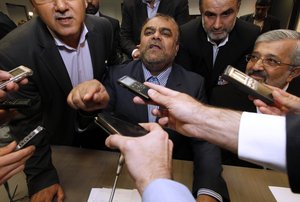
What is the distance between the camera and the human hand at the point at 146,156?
625 millimetres

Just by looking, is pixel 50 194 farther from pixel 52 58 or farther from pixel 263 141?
pixel 263 141

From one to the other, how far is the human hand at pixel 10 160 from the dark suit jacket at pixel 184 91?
643mm

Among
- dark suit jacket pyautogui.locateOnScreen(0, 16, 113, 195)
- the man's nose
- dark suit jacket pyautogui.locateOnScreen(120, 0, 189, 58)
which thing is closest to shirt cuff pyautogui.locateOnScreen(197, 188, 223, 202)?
dark suit jacket pyautogui.locateOnScreen(0, 16, 113, 195)

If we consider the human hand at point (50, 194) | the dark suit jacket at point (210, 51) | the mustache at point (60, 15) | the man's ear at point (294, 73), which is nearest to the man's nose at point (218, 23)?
the dark suit jacket at point (210, 51)

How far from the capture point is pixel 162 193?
0.57 meters

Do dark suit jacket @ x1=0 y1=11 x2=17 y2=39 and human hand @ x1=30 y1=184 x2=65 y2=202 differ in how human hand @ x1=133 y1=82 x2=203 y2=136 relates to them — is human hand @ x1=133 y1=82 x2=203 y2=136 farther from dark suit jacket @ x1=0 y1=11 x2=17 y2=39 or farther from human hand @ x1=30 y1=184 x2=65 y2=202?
dark suit jacket @ x1=0 y1=11 x2=17 y2=39

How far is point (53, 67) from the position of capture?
1.29 m

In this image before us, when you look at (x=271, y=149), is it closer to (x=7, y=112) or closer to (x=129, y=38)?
(x=7, y=112)

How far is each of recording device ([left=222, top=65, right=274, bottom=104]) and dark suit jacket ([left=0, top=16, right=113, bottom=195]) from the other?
0.76 metres

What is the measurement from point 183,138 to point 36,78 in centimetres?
81

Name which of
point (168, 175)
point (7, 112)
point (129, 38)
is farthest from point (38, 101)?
point (129, 38)

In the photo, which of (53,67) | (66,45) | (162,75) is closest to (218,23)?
(162,75)

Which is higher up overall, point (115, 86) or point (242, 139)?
point (242, 139)

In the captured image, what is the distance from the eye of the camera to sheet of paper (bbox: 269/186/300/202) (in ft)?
3.37
